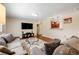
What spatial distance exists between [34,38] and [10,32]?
13.2 inches

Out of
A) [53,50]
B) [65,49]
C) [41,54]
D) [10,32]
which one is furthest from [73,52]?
[10,32]

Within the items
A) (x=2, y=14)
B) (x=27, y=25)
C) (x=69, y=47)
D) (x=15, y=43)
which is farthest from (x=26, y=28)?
(x=69, y=47)

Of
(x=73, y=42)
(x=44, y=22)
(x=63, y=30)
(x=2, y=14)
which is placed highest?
(x=2, y=14)

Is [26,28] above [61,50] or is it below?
above

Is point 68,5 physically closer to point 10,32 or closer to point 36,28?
point 36,28

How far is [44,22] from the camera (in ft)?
5.15

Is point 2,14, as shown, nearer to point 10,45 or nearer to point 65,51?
point 10,45

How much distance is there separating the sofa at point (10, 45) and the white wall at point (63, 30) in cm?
36

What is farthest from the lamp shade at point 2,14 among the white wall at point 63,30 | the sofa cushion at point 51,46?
the sofa cushion at point 51,46

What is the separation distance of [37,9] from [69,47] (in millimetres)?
652

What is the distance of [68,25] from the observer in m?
1.50

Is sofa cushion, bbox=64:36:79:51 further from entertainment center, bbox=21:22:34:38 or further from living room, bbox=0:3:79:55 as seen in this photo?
entertainment center, bbox=21:22:34:38

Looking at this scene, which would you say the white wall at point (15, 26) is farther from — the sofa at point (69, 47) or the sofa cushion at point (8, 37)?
the sofa at point (69, 47)

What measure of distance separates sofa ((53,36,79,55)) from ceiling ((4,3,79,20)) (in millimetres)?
381
